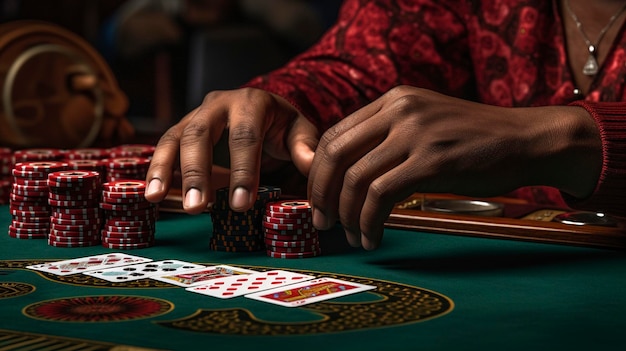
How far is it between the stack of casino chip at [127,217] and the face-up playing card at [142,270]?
22 cm

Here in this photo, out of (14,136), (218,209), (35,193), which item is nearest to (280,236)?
(218,209)

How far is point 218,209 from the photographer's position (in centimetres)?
200

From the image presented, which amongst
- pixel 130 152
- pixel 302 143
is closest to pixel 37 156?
pixel 130 152

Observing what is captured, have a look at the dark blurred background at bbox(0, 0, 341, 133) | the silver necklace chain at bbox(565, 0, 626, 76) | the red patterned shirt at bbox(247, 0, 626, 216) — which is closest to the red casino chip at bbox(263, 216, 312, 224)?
the red patterned shirt at bbox(247, 0, 626, 216)

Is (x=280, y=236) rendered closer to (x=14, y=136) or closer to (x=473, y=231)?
(x=473, y=231)

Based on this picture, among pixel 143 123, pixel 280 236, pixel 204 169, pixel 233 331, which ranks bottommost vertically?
pixel 233 331

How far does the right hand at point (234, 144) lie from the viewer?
6.19ft

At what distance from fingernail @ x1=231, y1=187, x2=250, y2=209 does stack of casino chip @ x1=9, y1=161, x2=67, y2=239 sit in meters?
0.50

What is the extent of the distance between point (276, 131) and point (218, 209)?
1.31ft

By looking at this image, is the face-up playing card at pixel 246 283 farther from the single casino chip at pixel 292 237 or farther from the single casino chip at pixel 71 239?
the single casino chip at pixel 71 239

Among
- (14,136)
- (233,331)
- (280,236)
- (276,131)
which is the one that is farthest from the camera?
(14,136)

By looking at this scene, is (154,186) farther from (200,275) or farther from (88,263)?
(200,275)

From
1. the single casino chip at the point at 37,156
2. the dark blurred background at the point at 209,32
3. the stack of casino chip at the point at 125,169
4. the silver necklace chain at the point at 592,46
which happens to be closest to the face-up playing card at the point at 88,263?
the stack of casino chip at the point at 125,169

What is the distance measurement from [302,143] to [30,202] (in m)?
0.66
